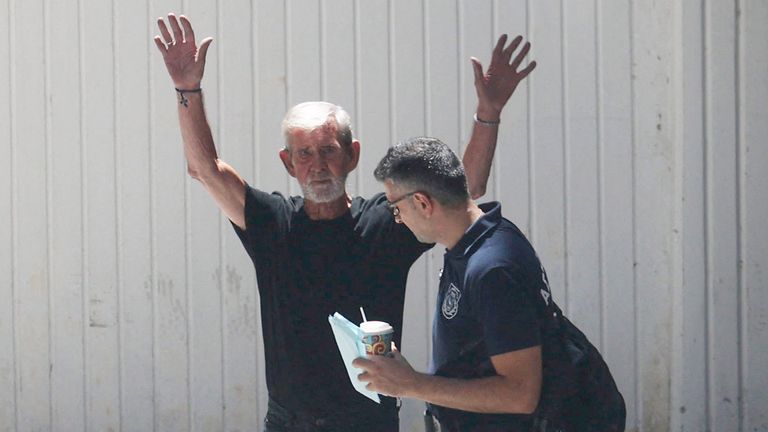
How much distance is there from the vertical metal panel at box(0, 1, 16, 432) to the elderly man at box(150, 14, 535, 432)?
2709 mm

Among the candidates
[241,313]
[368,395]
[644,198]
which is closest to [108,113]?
[241,313]

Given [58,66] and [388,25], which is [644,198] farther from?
[58,66]

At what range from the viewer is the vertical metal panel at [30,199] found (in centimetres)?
625

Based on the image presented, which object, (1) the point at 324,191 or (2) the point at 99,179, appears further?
(2) the point at 99,179

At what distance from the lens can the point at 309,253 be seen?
3.87 meters

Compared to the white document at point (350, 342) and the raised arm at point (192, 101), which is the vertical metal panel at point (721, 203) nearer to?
the raised arm at point (192, 101)

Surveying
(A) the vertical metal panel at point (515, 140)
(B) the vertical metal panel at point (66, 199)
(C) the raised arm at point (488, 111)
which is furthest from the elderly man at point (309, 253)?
(B) the vertical metal panel at point (66, 199)

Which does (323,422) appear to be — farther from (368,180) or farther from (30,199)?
(30,199)

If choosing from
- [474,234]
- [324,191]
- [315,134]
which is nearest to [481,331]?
[474,234]

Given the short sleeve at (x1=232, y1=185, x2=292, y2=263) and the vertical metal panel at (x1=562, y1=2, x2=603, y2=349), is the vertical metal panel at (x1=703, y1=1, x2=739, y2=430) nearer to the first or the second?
the vertical metal panel at (x1=562, y1=2, x2=603, y2=349)

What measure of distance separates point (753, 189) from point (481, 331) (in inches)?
132

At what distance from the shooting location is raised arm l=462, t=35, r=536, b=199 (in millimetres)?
4082

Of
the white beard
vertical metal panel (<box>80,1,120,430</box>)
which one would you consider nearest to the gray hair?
the white beard

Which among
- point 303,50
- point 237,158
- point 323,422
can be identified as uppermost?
point 303,50
